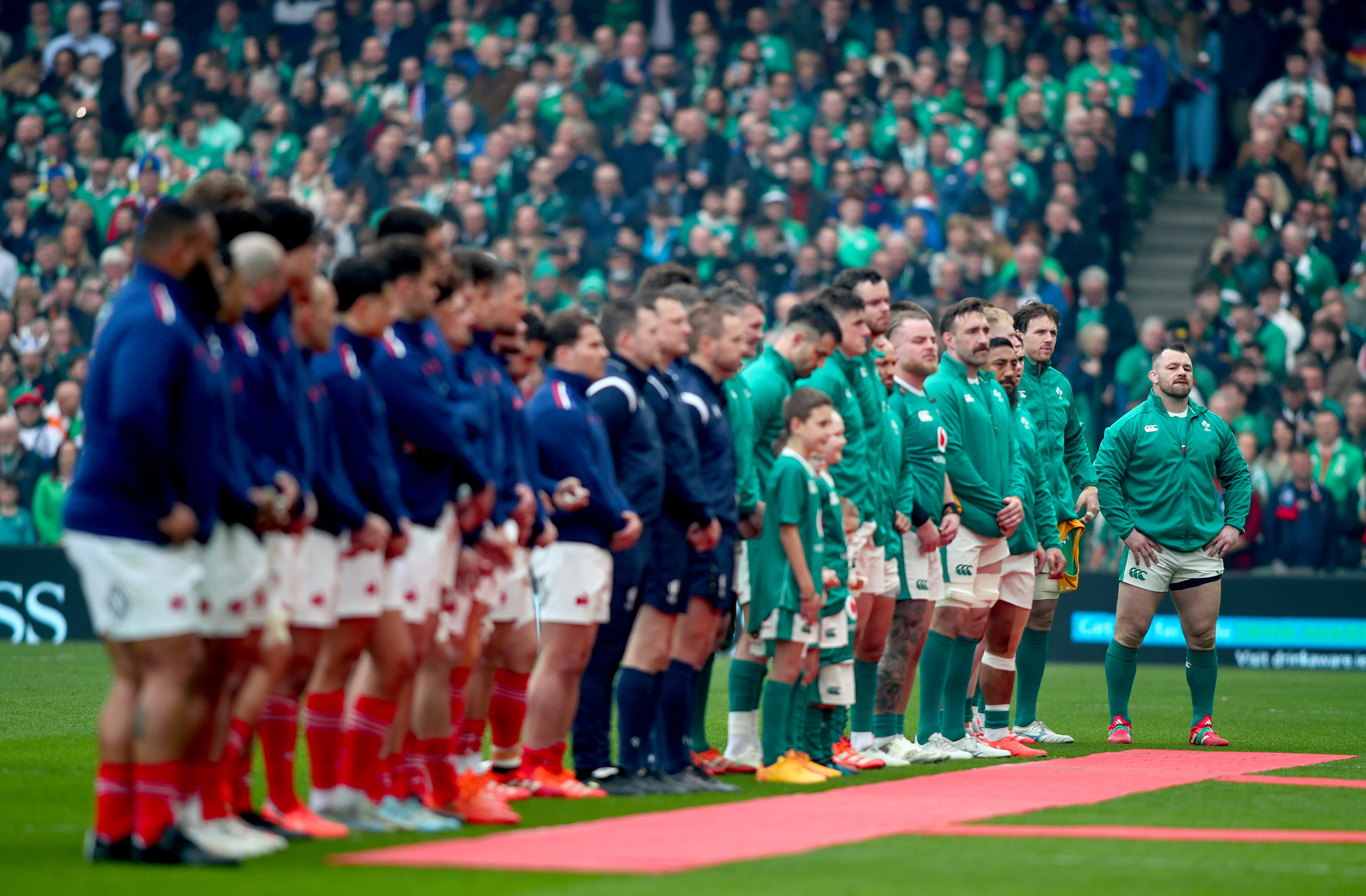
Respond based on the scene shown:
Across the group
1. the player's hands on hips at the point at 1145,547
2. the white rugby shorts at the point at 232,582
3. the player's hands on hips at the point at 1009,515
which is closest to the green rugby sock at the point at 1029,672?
the player's hands on hips at the point at 1145,547

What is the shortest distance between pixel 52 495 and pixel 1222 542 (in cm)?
1297

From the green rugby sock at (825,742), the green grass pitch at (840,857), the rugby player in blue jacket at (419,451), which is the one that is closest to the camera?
the green grass pitch at (840,857)

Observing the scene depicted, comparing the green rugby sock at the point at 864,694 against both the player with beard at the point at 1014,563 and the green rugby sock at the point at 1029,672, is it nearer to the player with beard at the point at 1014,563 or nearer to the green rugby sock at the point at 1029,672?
the player with beard at the point at 1014,563

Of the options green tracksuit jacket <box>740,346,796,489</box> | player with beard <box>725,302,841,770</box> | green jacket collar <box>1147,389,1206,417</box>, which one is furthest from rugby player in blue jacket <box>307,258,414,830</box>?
green jacket collar <box>1147,389,1206,417</box>

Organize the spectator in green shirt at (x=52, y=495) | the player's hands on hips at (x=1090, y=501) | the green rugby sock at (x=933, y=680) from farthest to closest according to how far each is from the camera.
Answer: the spectator in green shirt at (x=52, y=495)
the player's hands on hips at (x=1090, y=501)
the green rugby sock at (x=933, y=680)

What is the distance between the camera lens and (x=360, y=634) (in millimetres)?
6574

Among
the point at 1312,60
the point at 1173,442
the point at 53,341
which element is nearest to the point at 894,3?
the point at 1312,60

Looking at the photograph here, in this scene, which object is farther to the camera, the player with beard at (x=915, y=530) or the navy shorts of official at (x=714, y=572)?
the player with beard at (x=915, y=530)

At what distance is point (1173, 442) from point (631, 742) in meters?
5.29

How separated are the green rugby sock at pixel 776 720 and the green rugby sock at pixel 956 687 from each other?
1.89 meters

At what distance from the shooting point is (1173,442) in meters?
11.8

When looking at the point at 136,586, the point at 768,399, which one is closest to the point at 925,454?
the point at 768,399

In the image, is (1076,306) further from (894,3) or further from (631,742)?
(631,742)

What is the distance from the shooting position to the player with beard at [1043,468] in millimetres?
11617
